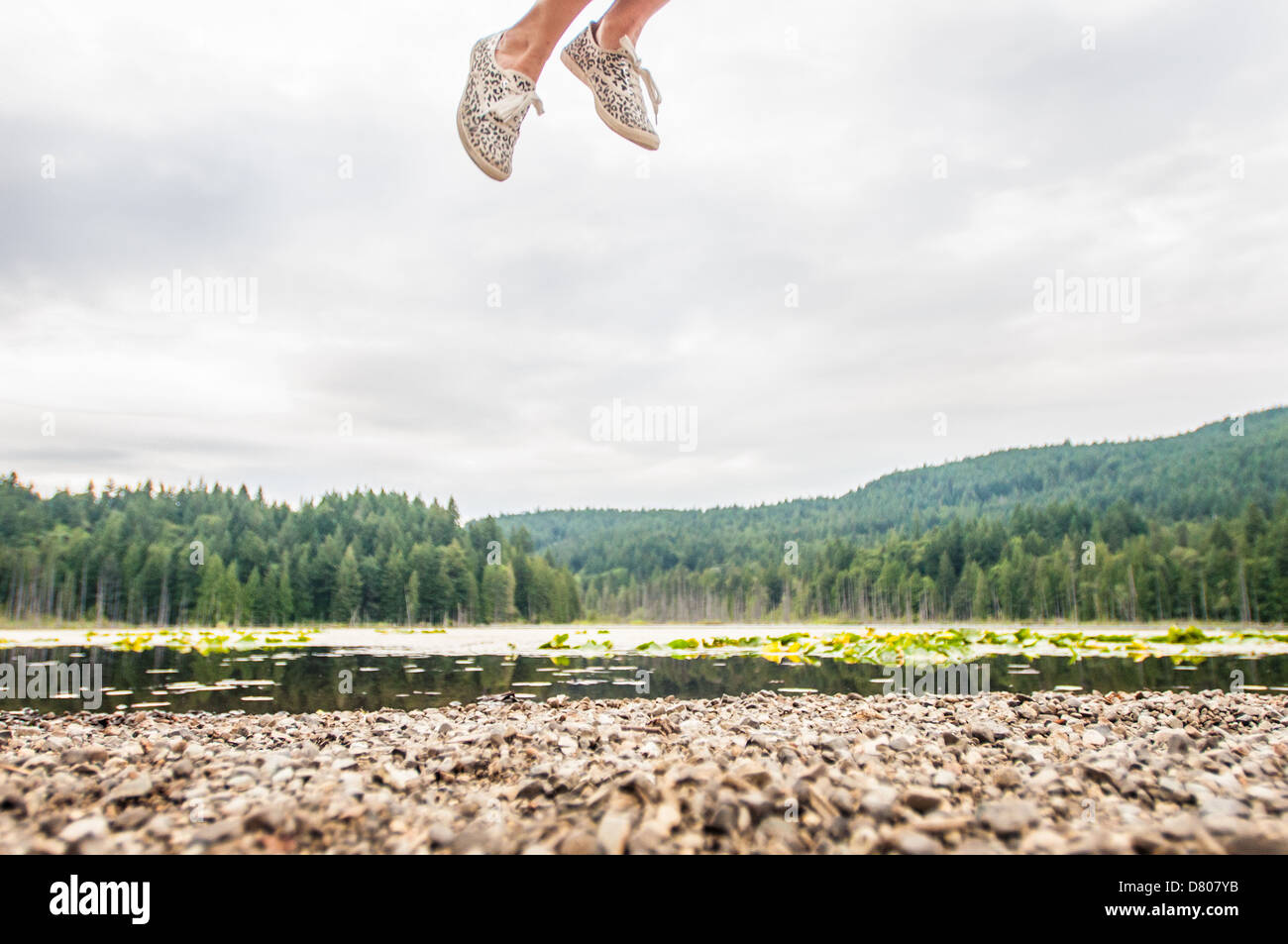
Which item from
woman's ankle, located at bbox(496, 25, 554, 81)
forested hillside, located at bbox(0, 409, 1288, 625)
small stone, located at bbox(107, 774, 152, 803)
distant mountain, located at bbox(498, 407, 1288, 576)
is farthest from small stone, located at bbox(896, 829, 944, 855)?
distant mountain, located at bbox(498, 407, 1288, 576)

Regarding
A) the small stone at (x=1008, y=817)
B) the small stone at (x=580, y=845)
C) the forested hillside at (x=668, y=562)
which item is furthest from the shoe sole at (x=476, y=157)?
the forested hillside at (x=668, y=562)

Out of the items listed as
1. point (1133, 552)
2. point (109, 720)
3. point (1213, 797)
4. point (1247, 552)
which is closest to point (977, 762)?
point (1213, 797)

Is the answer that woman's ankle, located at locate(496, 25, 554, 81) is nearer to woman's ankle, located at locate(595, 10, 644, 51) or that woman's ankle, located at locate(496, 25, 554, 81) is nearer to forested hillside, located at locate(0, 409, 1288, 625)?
woman's ankle, located at locate(595, 10, 644, 51)

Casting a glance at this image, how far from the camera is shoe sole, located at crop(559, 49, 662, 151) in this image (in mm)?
3273

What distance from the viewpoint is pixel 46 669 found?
1120 centimetres

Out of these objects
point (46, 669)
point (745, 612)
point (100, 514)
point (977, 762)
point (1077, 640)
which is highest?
point (100, 514)

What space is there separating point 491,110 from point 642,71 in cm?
78

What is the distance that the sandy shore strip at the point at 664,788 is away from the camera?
A: 204 cm

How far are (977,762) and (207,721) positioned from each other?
5260 millimetres

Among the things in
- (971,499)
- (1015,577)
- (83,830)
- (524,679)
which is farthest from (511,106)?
(971,499)

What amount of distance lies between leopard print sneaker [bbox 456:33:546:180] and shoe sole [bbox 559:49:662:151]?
0.88 ft

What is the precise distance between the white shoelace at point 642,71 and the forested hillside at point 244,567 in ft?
198

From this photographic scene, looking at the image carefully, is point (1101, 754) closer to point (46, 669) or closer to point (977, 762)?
point (977, 762)
